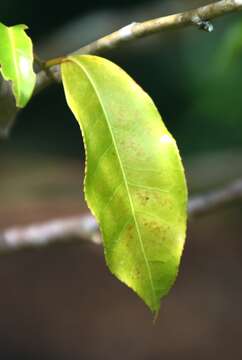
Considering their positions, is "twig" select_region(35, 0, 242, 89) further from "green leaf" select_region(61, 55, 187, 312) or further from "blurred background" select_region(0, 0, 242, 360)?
"blurred background" select_region(0, 0, 242, 360)

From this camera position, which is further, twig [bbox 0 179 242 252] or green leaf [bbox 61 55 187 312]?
twig [bbox 0 179 242 252]

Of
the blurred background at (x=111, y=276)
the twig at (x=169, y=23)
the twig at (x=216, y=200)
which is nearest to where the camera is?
the twig at (x=169, y=23)

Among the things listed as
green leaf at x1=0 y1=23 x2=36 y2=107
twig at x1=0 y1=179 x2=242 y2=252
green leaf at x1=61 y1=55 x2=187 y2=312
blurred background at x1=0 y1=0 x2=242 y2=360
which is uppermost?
green leaf at x1=0 y1=23 x2=36 y2=107

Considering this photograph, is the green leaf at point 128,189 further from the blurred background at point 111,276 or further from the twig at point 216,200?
the blurred background at point 111,276

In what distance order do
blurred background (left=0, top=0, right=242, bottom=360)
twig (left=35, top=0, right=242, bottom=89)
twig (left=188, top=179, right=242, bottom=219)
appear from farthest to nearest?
blurred background (left=0, top=0, right=242, bottom=360) → twig (left=188, top=179, right=242, bottom=219) → twig (left=35, top=0, right=242, bottom=89)

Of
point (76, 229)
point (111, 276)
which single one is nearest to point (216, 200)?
point (76, 229)

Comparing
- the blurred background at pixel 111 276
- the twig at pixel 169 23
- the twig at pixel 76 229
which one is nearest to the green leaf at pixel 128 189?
the twig at pixel 169 23

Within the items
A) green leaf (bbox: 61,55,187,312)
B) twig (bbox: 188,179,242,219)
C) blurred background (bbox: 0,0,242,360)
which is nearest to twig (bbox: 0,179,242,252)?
twig (bbox: 188,179,242,219)
